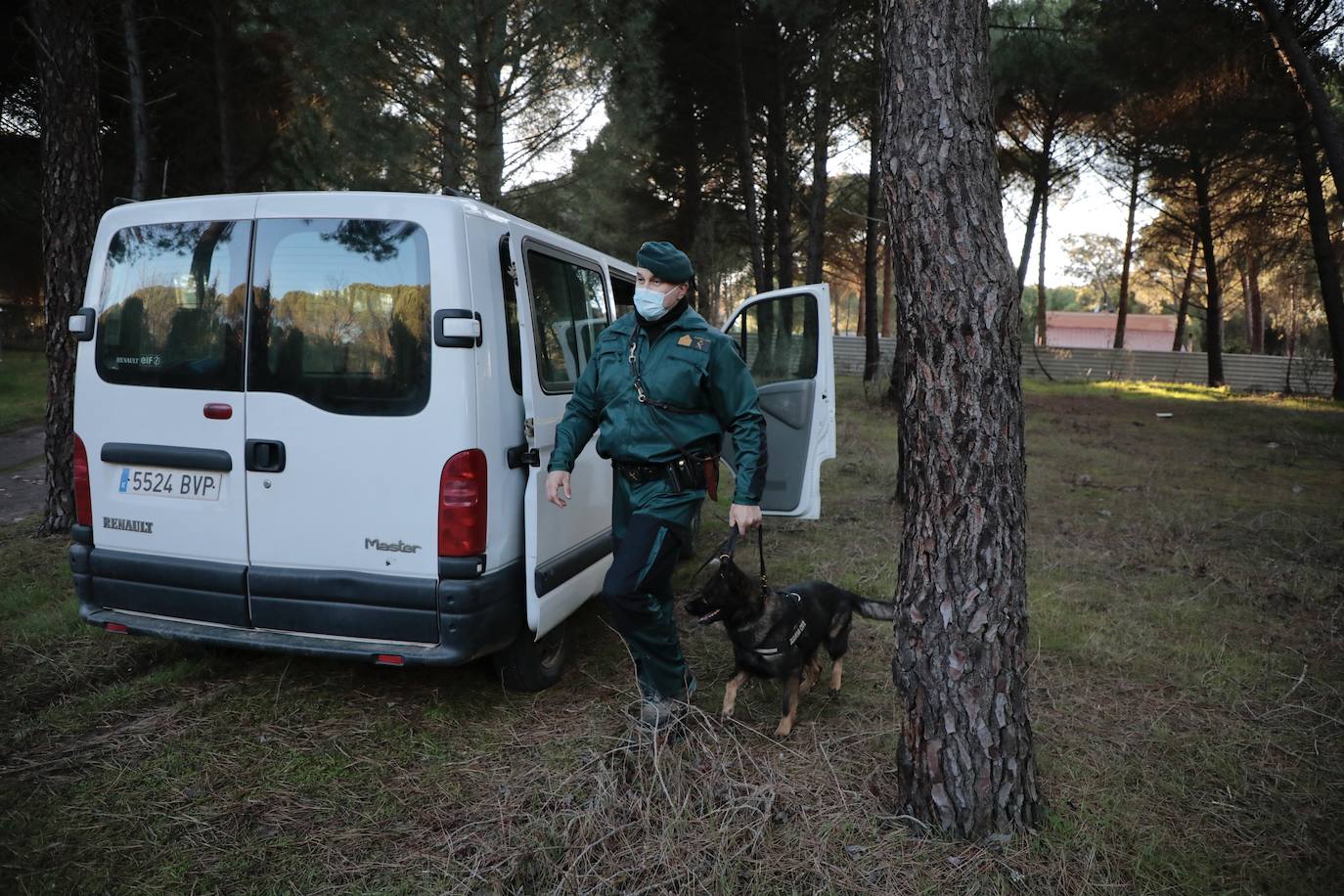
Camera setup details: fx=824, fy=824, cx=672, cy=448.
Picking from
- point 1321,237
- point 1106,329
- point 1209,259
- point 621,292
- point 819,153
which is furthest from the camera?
point 1106,329

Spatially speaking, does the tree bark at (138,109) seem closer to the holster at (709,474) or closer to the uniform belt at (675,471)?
the uniform belt at (675,471)

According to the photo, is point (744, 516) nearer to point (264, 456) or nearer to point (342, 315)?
point (342, 315)

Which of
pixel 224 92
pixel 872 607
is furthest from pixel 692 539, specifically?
pixel 224 92

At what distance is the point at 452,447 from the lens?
301cm

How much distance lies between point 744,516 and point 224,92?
43.8ft

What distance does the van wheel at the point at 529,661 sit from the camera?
3.57 meters

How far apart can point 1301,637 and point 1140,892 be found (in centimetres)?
275

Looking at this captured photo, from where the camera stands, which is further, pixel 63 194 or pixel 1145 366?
pixel 1145 366

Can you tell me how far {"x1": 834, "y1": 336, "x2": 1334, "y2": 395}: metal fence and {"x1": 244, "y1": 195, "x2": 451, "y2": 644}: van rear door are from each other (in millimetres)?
20199

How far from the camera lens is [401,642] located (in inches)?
121

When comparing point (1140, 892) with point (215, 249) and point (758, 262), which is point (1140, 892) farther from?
point (758, 262)

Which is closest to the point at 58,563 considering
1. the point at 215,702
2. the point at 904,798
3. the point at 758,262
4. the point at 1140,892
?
Result: the point at 215,702

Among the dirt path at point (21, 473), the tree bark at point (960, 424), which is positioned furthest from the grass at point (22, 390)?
the tree bark at point (960, 424)

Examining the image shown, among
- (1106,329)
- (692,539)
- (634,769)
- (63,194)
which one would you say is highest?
(1106,329)
